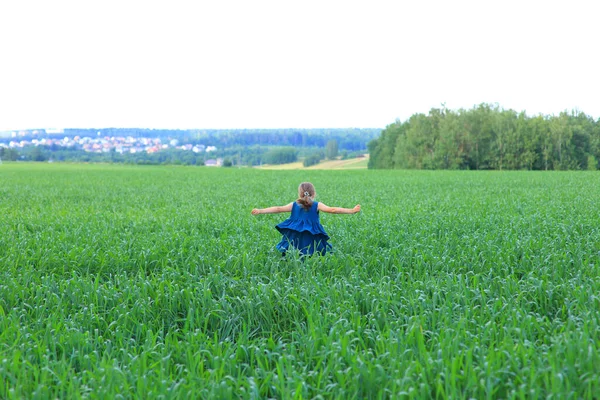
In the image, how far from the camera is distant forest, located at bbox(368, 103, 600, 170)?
2709 inches

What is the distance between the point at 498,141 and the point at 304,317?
232ft

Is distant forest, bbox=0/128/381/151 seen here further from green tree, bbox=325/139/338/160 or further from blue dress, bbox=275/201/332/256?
blue dress, bbox=275/201/332/256

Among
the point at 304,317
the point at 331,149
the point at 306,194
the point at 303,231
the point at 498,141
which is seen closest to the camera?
the point at 304,317

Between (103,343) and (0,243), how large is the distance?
562 cm

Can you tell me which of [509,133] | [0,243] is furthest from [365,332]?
[509,133]

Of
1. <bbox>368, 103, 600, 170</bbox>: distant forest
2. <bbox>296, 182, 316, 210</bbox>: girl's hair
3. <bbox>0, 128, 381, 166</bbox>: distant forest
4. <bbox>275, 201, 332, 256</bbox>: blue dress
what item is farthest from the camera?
<bbox>0, 128, 381, 166</bbox>: distant forest

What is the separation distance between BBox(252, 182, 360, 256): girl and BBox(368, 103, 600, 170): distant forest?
67.1 m

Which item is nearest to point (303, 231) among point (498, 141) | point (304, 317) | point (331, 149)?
point (304, 317)

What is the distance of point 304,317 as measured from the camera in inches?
200

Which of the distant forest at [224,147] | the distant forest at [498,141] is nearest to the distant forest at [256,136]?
the distant forest at [224,147]

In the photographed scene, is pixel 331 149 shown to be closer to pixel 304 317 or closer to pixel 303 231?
pixel 303 231

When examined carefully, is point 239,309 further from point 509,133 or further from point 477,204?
point 509,133

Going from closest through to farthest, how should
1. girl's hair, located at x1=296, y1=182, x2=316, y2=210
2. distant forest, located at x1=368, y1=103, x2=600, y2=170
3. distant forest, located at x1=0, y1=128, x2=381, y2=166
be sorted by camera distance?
girl's hair, located at x1=296, y1=182, x2=316, y2=210
distant forest, located at x1=368, y1=103, x2=600, y2=170
distant forest, located at x1=0, y1=128, x2=381, y2=166

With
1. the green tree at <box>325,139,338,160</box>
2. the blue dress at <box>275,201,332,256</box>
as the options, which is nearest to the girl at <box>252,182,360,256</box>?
the blue dress at <box>275,201,332,256</box>
